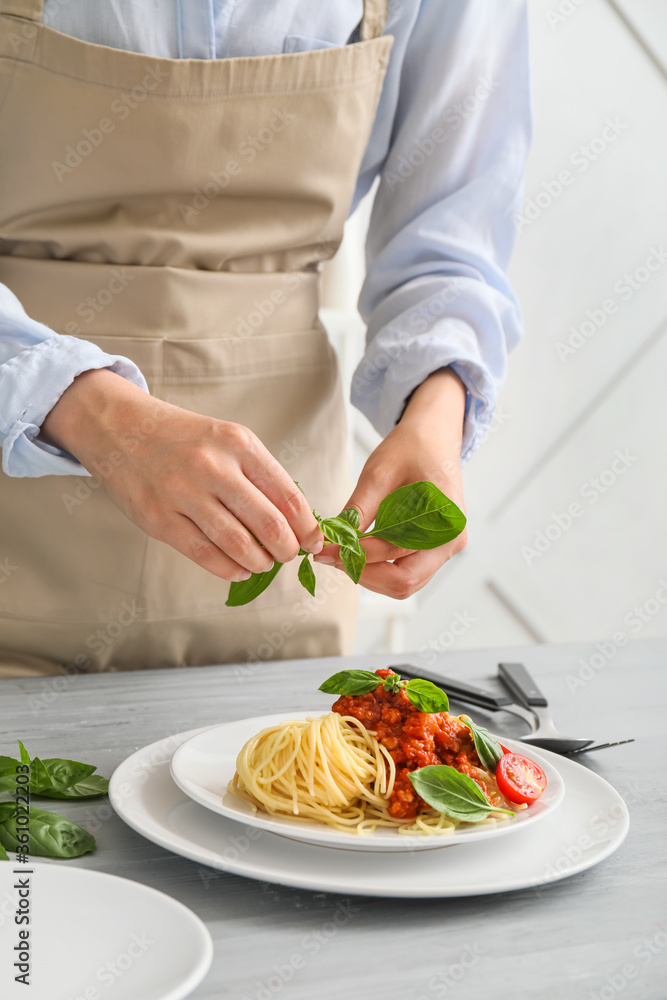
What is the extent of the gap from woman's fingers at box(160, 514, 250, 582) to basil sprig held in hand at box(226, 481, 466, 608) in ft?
0.08

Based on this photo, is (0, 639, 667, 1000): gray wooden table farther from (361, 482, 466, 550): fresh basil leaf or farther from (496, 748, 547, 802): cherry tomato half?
(361, 482, 466, 550): fresh basil leaf

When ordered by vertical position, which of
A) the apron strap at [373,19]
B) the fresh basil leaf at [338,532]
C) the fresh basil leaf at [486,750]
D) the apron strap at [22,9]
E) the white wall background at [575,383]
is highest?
the apron strap at [373,19]

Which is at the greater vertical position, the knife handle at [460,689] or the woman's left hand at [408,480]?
the woman's left hand at [408,480]

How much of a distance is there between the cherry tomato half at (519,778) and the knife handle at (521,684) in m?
0.23

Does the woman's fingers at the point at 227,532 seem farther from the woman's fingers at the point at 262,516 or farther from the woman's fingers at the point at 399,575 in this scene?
the woman's fingers at the point at 399,575

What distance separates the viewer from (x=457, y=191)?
1067mm

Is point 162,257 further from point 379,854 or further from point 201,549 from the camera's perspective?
point 379,854

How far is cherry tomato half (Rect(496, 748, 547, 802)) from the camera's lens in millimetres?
560

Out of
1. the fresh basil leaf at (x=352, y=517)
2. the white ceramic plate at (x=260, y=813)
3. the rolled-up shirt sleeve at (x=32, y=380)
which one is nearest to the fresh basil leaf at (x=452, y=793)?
the white ceramic plate at (x=260, y=813)

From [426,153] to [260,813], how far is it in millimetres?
806

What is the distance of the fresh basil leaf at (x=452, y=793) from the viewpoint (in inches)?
20.1

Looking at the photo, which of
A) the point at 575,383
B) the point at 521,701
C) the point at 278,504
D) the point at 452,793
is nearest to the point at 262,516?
the point at 278,504

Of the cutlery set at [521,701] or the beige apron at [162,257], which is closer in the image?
the cutlery set at [521,701]

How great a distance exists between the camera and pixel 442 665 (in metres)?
0.97
